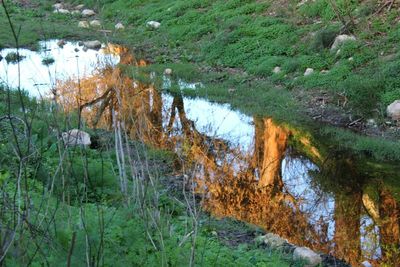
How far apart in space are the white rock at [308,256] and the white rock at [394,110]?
15.1ft

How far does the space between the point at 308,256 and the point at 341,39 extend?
7.42m

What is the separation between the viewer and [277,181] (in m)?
7.98

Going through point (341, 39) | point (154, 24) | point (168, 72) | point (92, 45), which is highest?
point (154, 24)

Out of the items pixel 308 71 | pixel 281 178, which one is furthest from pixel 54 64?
pixel 281 178

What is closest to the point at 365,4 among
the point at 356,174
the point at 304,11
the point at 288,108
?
the point at 304,11

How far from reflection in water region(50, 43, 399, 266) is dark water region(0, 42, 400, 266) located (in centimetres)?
1

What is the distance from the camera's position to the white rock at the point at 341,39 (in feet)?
39.5

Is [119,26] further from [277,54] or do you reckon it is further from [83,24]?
[277,54]

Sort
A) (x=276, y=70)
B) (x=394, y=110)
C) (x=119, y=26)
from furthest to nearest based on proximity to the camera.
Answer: (x=119, y=26), (x=276, y=70), (x=394, y=110)

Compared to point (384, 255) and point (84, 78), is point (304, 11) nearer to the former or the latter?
point (84, 78)

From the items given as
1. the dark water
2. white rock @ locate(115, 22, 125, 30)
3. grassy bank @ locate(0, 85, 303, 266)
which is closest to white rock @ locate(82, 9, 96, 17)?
white rock @ locate(115, 22, 125, 30)

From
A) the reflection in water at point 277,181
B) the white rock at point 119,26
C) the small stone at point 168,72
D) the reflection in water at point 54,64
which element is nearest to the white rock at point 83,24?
the white rock at point 119,26

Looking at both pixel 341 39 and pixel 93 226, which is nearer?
pixel 93 226

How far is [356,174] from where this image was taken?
812 centimetres
